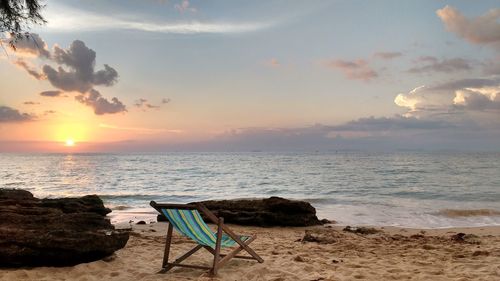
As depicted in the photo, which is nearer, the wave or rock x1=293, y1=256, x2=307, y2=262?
rock x1=293, y1=256, x2=307, y2=262

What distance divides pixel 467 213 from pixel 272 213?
9.26 metres

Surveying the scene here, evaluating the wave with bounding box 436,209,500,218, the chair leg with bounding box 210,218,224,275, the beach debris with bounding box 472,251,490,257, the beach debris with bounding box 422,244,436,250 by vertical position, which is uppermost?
the chair leg with bounding box 210,218,224,275

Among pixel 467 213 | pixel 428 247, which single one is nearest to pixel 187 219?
pixel 428 247

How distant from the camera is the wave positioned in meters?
16.2

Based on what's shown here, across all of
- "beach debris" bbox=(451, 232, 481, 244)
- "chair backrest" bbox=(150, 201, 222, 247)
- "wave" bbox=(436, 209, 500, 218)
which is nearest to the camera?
"chair backrest" bbox=(150, 201, 222, 247)

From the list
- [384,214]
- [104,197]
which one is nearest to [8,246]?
[384,214]

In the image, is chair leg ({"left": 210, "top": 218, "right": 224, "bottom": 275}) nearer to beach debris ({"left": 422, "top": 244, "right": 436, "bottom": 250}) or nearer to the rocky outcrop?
beach debris ({"left": 422, "top": 244, "right": 436, "bottom": 250})

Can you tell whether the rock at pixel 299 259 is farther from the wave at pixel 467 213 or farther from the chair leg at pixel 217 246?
the wave at pixel 467 213

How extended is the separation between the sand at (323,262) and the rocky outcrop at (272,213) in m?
2.90

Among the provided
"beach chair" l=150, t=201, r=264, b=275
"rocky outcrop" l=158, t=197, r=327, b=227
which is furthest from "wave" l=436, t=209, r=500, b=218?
"beach chair" l=150, t=201, r=264, b=275

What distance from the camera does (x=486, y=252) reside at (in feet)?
24.1

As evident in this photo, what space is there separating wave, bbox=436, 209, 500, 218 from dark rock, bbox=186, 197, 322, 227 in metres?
6.72

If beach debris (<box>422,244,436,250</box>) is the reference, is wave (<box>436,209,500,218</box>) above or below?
below

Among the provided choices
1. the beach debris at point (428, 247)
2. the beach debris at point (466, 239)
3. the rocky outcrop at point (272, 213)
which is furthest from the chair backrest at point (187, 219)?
the rocky outcrop at point (272, 213)
